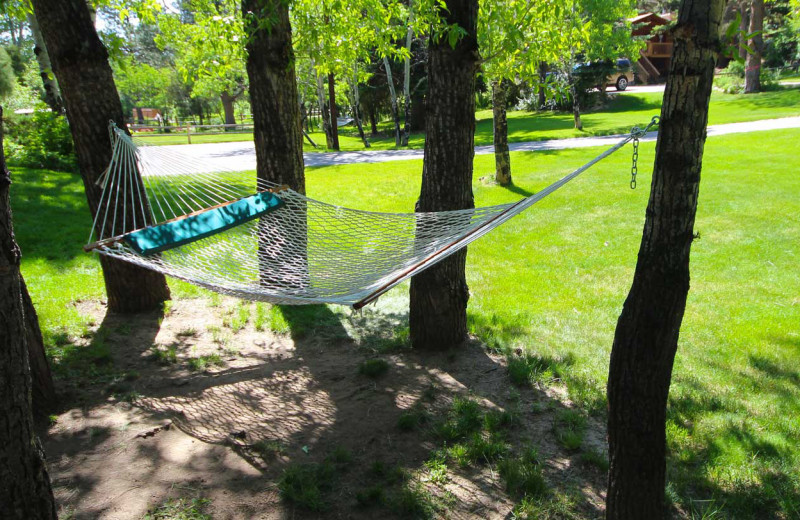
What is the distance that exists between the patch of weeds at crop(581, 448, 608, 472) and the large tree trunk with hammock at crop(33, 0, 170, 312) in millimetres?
2892

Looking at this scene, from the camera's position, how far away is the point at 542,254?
19.3ft

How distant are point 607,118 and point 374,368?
16.2m

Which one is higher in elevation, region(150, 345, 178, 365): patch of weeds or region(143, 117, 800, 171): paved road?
region(143, 117, 800, 171): paved road

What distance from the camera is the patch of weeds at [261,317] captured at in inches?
161

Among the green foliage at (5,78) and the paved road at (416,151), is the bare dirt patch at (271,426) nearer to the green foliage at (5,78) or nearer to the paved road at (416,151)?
the paved road at (416,151)

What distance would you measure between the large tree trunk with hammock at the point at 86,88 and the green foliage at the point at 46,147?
5.48 m

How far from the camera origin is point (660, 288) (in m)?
1.86

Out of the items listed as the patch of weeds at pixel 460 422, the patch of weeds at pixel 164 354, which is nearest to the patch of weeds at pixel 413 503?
the patch of weeds at pixel 460 422

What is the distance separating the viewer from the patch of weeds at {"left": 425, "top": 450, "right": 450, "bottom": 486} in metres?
2.41

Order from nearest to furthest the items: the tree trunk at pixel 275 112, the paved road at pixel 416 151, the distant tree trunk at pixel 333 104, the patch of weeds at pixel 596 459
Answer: the patch of weeds at pixel 596 459 < the tree trunk at pixel 275 112 < the paved road at pixel 416 151 < the distant tree trunk at pixel 333 104

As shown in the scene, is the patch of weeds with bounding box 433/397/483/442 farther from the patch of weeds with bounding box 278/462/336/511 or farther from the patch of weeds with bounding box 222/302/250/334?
the patch of weeds with bounding box 222/302/250/334

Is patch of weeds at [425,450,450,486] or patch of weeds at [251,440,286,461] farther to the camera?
patch of weeds at [251,440,286,461]

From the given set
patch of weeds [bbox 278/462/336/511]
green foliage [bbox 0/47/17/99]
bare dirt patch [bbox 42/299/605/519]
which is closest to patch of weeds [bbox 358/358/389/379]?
bare dirt patch [bbox 42/299/605/519]

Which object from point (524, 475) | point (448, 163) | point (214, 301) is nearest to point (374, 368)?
point (524, 475)
